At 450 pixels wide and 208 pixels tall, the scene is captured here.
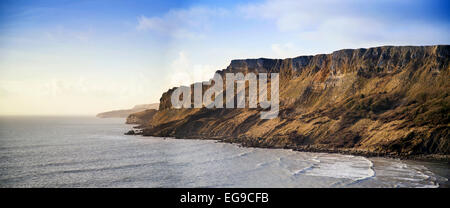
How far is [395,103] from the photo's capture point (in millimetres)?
69062

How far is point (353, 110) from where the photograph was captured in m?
70.7

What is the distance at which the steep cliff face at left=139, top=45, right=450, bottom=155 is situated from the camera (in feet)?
191

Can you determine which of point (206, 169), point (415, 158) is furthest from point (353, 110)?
point (206, 169)

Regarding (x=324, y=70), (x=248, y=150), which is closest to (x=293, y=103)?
(x=324, y=70)
